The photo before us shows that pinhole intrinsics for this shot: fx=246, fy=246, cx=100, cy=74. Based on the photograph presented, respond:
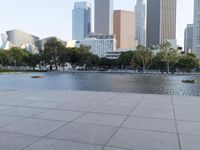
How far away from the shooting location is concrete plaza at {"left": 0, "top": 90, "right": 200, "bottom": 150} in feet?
15.0

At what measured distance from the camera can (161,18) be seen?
176 m

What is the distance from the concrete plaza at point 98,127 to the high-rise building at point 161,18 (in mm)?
177367

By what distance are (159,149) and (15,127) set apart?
10.8 feet

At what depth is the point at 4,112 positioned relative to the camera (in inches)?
290

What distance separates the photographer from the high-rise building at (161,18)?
176500mm

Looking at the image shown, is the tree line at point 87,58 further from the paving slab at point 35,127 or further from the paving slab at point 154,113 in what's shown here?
the paving slab at point 35,127

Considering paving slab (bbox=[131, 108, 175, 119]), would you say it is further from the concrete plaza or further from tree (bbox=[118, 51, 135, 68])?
tree (bbox=[118, 51, 135, 68])

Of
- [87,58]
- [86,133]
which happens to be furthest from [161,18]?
[86,133]

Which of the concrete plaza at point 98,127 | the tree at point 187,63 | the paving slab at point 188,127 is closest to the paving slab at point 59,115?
the concrete plaza at point 98,127

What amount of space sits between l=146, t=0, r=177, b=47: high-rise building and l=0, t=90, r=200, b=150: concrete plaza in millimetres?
177367

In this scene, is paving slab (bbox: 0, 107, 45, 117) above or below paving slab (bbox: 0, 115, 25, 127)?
above

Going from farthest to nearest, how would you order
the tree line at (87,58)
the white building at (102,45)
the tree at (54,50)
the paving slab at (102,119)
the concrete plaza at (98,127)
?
the white building at (102,45) < the tree at (54,50) < the tree line at (87,58) < the paving slab at (102,119) < the concrete plaza at (98,127)

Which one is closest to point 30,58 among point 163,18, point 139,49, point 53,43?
point 53,43

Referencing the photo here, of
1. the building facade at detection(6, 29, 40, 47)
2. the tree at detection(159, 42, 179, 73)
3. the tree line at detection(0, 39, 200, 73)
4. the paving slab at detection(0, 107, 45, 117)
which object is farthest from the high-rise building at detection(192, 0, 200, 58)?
the paving slab at detection(0, 107, 45, 117)
